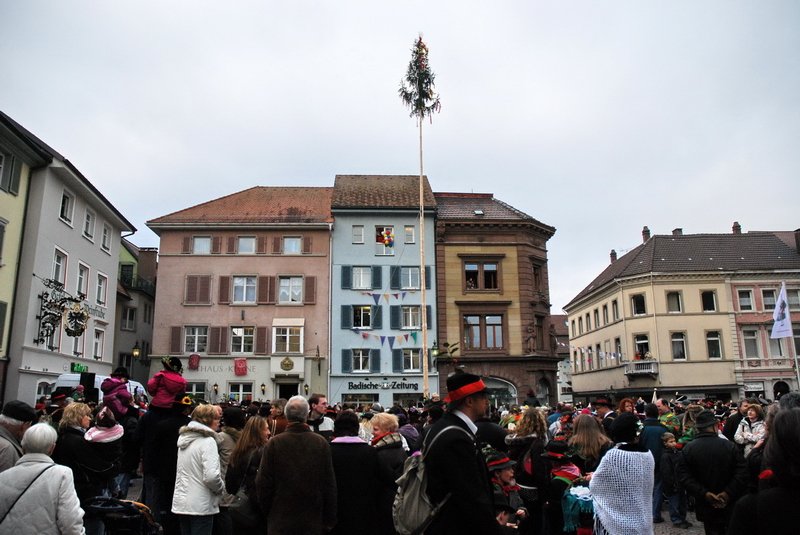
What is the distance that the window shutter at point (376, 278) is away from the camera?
126 feet

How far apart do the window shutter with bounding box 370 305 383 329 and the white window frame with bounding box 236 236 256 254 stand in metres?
8.10

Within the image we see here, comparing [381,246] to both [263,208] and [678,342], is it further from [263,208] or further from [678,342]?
[678,342]

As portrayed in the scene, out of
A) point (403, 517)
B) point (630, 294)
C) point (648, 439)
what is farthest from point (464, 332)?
point (403, 517)

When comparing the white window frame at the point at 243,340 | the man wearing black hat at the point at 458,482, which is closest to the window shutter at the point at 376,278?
the white window frame at the point at 243,340

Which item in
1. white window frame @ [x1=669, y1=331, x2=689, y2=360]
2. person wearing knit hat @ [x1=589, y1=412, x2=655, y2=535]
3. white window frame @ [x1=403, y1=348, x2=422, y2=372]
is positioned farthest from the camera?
white window frame @ [x1=669, y1=331, x2=689, y2=360]

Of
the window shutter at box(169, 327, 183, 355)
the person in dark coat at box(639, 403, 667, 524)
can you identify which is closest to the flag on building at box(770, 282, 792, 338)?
the person in dark coat at box(639, 403, 667, 524)

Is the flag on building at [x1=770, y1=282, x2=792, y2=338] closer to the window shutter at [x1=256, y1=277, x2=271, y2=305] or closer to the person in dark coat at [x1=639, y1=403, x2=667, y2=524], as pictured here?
the person in dark coat at [x1=639, y1=403, x2=667, y2=524]

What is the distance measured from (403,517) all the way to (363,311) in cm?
3422

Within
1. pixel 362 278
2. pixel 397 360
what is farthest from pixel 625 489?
pixel 362 278

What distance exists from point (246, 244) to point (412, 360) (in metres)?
12.3

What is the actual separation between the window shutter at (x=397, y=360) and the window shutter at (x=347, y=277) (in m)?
4.73

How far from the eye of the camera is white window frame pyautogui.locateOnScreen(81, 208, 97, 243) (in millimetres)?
30609

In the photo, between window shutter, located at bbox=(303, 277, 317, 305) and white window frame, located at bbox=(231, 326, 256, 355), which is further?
window shutter, located at bbox=(303, 277, 317, 305)

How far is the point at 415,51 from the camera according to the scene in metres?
32.6
